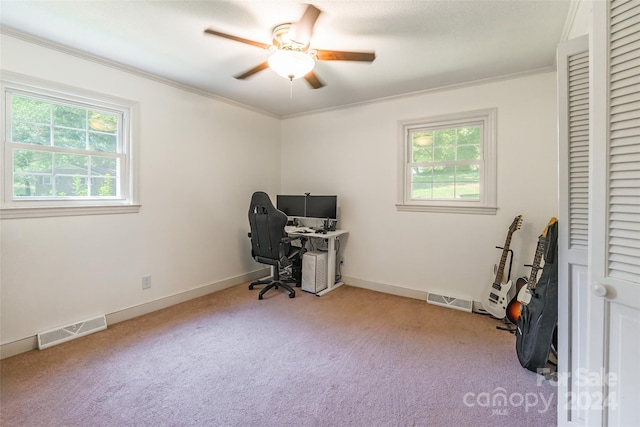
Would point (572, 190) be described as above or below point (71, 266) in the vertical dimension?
above

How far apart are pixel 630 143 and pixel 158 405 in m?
2.42

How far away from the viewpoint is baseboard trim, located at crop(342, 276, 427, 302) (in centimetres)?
341

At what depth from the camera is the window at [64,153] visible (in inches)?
86.4

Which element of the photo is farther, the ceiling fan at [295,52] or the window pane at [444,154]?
the window pane at [444,154]

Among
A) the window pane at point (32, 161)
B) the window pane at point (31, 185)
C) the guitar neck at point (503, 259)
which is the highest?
the window pane at point (32, 161)

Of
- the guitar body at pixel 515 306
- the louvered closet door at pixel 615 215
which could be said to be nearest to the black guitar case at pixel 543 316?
the guitar body at pixel 515 306

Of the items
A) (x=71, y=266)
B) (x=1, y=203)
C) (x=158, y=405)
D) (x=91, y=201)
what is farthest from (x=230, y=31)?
(x=158, y=405)

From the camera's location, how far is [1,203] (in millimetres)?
2098

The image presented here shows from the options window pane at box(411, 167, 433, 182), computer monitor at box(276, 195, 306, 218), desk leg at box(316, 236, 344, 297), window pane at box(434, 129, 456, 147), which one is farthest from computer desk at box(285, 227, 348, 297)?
window pane at box(434, 129, 456, 147)

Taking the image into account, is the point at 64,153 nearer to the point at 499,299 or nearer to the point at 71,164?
the point at 71,164

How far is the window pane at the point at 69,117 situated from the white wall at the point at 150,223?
0.74 feet

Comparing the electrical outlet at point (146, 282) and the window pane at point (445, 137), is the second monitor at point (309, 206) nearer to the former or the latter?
the window pane at point (445, 137)

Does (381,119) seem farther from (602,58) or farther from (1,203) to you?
(1,203)

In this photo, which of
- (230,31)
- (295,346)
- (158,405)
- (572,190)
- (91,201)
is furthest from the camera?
(91,201)
